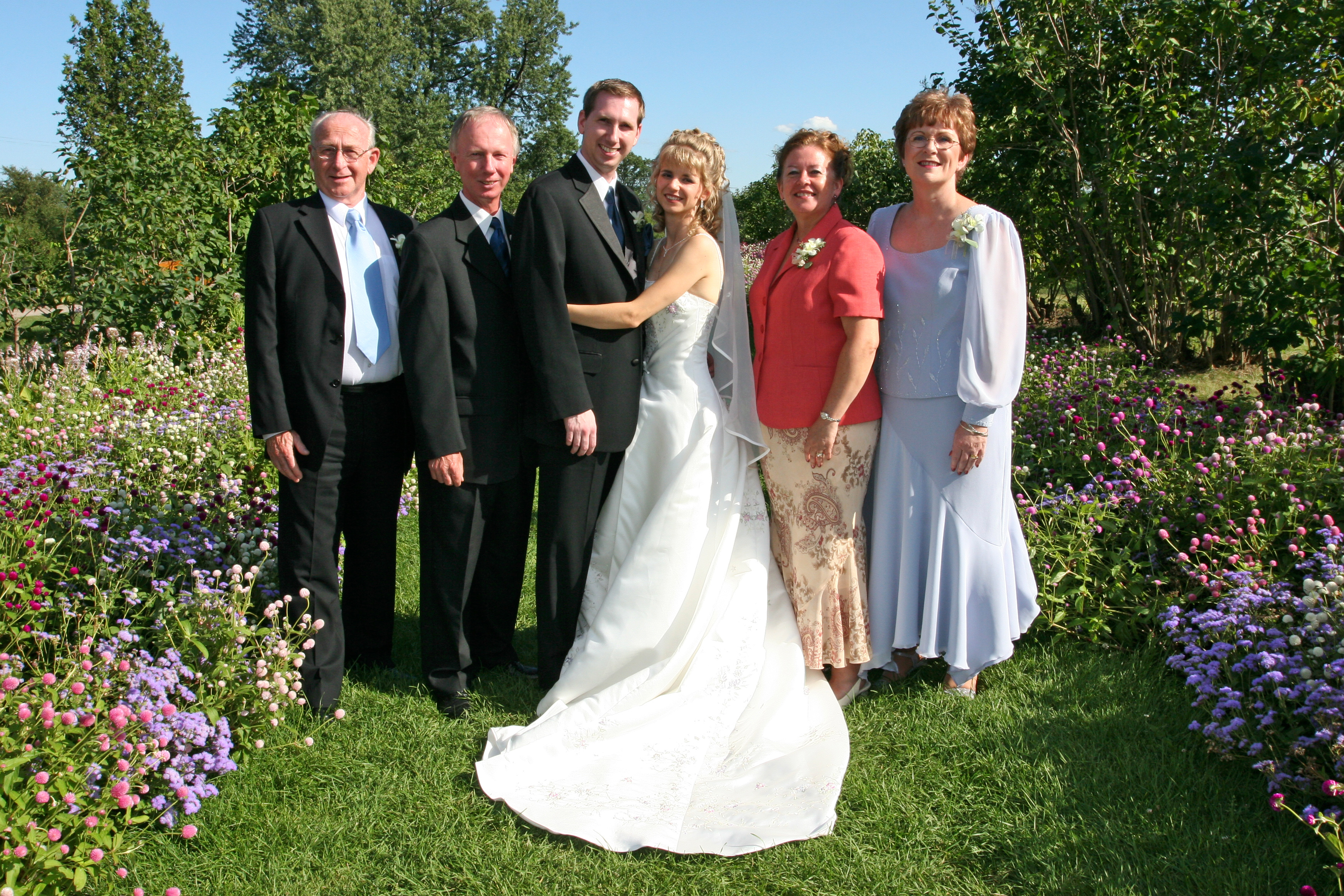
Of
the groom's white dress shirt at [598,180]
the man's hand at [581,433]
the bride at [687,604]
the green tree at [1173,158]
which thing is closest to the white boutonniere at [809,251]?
the bride at [687,604]

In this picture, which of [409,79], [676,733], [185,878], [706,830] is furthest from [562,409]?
[409,79]

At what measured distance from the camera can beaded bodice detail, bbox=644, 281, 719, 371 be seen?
3.38m

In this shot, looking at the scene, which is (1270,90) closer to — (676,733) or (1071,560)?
(1071,560)

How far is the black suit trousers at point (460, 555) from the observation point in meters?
3.37

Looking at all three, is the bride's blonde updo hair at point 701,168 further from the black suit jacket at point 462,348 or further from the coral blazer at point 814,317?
the black suit jacket at point 462,348

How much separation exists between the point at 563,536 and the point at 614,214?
47.9 inches

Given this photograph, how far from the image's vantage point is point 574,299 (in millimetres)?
3270

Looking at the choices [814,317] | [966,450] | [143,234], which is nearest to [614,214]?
[814,317]

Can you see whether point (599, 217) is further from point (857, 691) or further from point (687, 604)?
point (857, 691)

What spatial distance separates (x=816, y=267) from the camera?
10.7ft

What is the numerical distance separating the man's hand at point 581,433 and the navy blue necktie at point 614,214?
0.64 m

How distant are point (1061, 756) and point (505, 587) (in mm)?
2111

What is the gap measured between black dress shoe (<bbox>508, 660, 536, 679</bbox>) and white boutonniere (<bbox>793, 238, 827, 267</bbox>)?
Answer: 6.39ft

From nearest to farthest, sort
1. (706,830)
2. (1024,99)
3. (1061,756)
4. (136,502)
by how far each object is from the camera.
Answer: (706,830)
(1061,756)
(136,502)
(1024,99)
